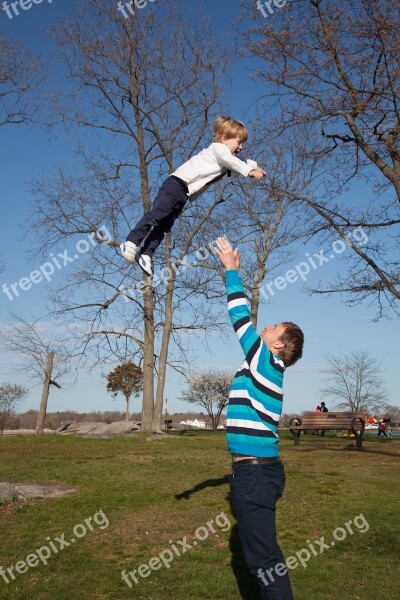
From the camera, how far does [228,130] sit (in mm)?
5211

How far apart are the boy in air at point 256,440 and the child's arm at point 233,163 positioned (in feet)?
3.84

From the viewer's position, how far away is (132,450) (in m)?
13.4

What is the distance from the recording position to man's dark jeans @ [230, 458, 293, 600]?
3.75 meters

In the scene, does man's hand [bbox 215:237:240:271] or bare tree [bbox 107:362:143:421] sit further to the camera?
bare tree [bbox 107:362:143:421]

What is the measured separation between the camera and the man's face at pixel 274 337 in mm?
4125

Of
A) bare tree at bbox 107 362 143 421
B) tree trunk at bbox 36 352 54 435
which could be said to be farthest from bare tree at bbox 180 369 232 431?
tree trunk at bbox 36 352 54 435

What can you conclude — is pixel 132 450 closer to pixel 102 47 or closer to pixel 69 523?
pixel 69 523

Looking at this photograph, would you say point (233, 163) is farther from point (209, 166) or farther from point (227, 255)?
point (227, 255)

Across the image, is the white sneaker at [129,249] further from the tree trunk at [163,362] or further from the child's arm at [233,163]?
the tree trunk at [163,362]

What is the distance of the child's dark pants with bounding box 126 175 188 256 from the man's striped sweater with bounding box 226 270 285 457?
156 cm

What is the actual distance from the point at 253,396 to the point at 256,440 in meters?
0.29

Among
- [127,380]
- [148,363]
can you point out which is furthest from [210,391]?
[148,363]

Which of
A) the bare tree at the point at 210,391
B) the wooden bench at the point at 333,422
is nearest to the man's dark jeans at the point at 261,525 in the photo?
the wooden bench at the point at 333,422

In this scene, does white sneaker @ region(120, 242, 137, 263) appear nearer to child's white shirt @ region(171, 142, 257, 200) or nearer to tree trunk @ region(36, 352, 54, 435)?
child's white shirt @ region(171, 142, 257, 200)
